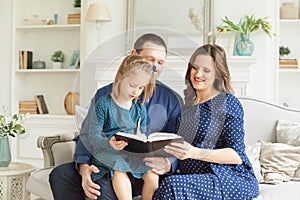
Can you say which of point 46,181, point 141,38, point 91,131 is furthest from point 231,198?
point 46,181

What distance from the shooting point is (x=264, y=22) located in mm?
4121

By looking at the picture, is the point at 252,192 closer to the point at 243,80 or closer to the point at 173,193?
the point at 173,193

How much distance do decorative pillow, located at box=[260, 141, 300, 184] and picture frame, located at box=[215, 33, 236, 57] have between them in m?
1.61

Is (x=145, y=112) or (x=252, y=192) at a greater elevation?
(x=145, y=112)

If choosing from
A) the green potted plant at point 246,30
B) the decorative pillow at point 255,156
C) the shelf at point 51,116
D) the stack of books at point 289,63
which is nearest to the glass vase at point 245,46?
the green potted plant at point 246,30

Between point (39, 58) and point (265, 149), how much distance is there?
3.11 meters

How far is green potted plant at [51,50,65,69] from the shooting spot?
16.2 feet

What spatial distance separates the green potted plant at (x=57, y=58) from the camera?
4.93 m

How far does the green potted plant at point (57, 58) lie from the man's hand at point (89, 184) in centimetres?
287

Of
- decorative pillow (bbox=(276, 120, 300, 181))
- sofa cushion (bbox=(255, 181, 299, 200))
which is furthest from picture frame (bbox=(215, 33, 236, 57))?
sofa cushion (bbox=(255, 181, 299, 200))

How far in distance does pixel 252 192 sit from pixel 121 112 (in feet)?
2.29

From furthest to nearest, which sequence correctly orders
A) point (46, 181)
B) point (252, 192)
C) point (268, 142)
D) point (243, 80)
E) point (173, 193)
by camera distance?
point (243, 80)
point (268, 142)
point (46, 181)
point (252, 192)
point (173, 193)

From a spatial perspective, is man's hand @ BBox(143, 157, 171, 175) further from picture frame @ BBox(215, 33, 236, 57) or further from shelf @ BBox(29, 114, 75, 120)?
shelf @ BBox(29, 114, 75, 120)

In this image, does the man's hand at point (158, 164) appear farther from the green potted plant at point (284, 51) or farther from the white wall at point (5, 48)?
the white wall at point (5, 48)
